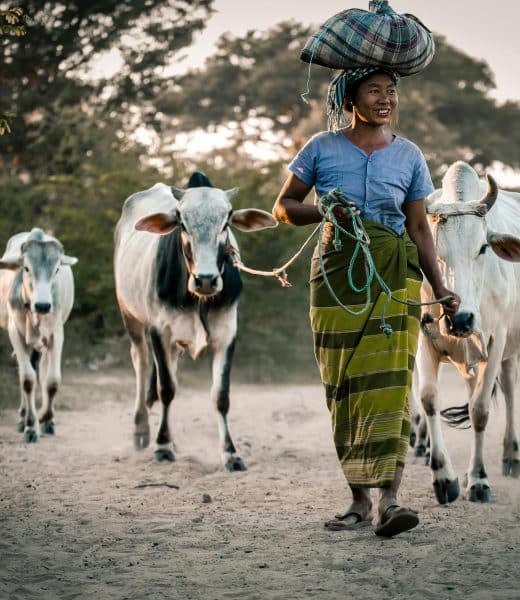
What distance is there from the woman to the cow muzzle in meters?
1.85

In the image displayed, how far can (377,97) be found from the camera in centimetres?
481

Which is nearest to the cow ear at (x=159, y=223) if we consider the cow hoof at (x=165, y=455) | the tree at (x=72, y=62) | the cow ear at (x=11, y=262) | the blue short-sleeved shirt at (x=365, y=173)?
the cow hoof at (x=165, y=455)

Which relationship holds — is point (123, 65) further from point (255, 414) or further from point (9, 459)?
point (9, 459)

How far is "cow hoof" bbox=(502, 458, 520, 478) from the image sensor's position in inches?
270

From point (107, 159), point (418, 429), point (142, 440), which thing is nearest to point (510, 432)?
point (418, 429)

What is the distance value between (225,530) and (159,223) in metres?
2.70

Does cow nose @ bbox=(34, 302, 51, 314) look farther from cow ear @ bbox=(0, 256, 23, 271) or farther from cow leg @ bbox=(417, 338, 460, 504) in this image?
cow leg @ bbox=(417, 338, 460, 504)

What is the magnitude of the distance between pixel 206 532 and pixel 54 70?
1555 cm

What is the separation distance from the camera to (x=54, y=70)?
19.3 metres

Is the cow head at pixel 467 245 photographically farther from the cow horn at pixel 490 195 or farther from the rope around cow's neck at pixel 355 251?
the rope around cow's neck at pixel 355 251

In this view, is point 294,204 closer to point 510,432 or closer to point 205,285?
point 205,285

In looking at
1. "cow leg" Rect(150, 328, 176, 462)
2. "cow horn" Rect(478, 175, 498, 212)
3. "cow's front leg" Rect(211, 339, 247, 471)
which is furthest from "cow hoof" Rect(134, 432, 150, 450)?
"cow horn" Rect(478, 175, 498, 212)

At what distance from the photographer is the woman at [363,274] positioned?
15.8 ft

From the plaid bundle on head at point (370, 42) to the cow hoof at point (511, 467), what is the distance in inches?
121
